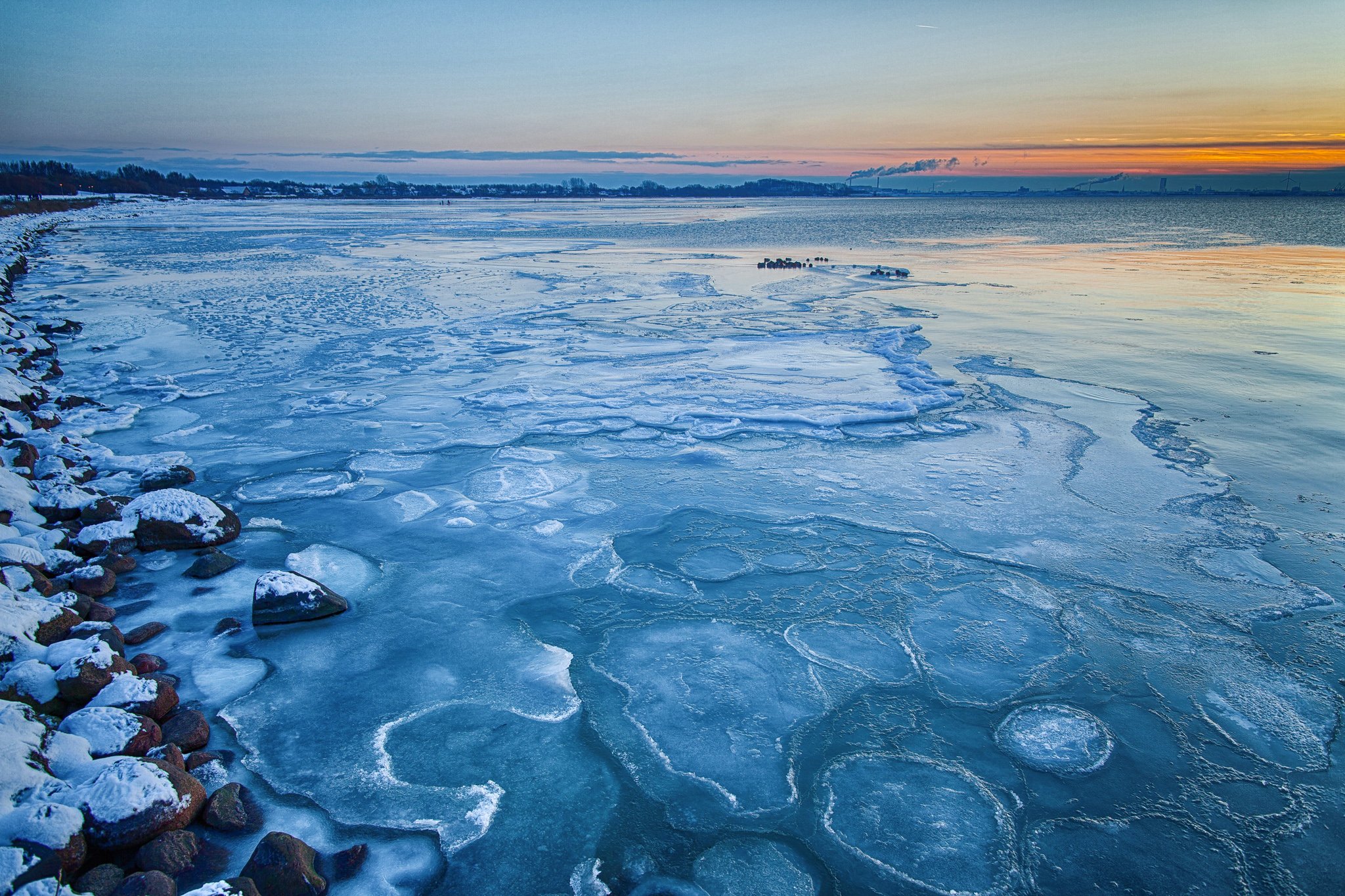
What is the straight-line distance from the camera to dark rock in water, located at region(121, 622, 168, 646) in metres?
3.61

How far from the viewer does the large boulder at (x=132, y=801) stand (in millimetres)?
2320

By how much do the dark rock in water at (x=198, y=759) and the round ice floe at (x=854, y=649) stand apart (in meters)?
2.60

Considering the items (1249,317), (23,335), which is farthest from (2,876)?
(1249,317)

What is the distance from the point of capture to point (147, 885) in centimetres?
215

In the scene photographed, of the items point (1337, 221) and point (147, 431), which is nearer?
point (147, 431)

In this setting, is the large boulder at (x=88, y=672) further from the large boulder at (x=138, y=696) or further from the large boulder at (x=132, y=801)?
the large boulder at (x=132, y=801)

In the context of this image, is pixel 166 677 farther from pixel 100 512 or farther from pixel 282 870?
pixel 100 512

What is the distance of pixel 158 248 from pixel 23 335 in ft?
60.7

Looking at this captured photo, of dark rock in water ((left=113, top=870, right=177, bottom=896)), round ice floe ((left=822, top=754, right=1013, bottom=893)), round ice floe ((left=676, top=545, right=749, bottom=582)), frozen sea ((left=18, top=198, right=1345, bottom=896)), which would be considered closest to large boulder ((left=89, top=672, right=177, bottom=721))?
frozen sea ((left=18, top=198, right=1345, bottom=896))

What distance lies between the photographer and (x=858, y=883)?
242 centimetres

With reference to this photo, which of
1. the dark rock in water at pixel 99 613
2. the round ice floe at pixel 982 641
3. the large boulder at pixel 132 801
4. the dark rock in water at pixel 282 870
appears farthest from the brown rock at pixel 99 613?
the round ice floe at pixel 982 641

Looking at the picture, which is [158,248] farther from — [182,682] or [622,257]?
[182,682]

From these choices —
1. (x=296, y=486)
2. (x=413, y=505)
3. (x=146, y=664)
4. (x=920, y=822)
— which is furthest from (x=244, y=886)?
(x=296, y=486)

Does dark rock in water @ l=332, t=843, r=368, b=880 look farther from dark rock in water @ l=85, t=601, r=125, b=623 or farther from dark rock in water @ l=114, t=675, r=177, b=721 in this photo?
dark rock in water @ l=85, t=601, r=125, b=623
